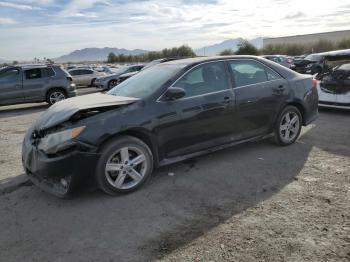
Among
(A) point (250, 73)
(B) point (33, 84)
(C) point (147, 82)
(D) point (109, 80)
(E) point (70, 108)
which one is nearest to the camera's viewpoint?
(E) point (70, 108)

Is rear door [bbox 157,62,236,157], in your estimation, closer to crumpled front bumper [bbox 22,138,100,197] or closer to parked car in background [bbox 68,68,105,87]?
crumpled front bumper [bbox 22,138,100,197]

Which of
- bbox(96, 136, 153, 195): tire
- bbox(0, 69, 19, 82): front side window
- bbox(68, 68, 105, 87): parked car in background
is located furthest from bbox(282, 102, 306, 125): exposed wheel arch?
bbox(68, 68, 105, 87): parked car in background

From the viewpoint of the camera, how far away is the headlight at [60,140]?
4.30 metres

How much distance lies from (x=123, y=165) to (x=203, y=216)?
1202mm

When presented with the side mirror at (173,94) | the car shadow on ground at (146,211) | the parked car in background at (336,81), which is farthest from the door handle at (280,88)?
the parked car in background at (336,81)

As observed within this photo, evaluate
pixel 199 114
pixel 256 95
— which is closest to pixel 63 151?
pixel 199 114

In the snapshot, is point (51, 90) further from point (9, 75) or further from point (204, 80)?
point (204, 80)

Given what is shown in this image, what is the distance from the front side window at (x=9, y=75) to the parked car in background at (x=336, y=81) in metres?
10.3

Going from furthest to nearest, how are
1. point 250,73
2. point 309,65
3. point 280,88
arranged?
point 309,65 → point 280,88 → point 250,73

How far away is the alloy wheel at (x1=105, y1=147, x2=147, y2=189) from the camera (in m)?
4.55

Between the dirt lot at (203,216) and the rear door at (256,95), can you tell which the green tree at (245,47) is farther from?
the dirt lot at (203,216)

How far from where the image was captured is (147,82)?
5.46 metres

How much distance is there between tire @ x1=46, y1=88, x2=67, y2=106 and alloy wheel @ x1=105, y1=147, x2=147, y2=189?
10503 millimetres

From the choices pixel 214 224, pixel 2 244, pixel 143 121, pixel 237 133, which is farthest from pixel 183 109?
pixel 2 244
